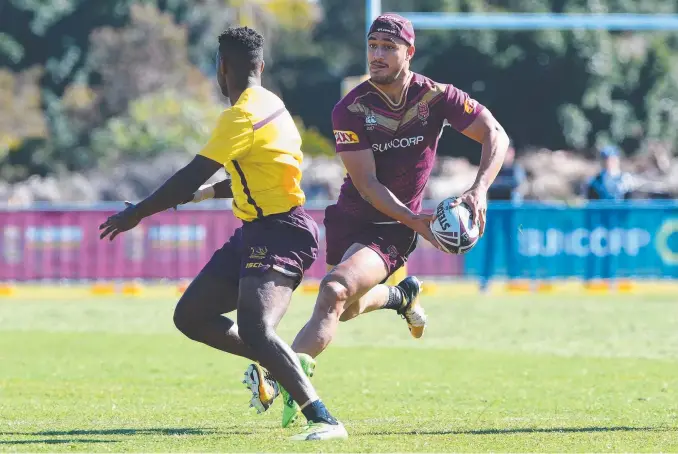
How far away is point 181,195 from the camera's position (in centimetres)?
739

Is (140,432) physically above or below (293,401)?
below

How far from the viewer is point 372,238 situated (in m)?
8.60

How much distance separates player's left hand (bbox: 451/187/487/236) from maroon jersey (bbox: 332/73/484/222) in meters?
0.53

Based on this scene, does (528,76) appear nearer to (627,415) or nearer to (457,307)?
(457,307)

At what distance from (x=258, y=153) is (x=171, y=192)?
0.53 meters

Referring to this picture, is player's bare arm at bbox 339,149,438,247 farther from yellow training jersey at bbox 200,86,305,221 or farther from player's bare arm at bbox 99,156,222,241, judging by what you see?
player's bare arm at bbox 99,156,222,241

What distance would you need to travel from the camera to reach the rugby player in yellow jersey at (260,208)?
7.40 metres

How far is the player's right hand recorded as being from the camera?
8.15m

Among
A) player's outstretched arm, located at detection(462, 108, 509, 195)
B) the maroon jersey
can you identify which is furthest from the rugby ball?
the maroon jersey

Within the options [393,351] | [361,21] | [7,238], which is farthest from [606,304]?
[361,21]

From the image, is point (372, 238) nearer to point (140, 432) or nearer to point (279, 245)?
point (279, 245)

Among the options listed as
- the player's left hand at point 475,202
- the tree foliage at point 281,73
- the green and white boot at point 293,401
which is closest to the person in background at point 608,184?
the player's left hand at point 475,202

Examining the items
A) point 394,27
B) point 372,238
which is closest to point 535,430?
point 372,238

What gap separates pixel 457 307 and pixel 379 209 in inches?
429
